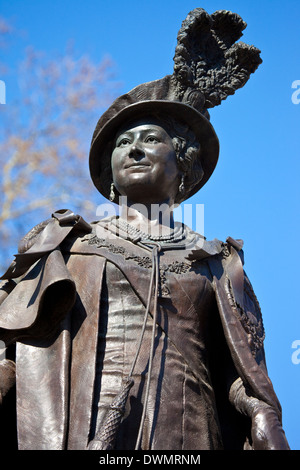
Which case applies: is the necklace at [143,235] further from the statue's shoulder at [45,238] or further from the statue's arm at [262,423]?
the statue's arm at [262,423]

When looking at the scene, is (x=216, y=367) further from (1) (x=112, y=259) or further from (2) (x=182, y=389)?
(1) (x=112, y=259)

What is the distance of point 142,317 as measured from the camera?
20.1ft

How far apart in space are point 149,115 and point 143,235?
1.04 meters

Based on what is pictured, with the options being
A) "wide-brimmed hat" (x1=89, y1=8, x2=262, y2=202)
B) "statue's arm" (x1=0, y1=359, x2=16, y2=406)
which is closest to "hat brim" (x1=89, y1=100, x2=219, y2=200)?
"wide-brimmed hat" (x1=89, y1=8, x2=262, y2=202)

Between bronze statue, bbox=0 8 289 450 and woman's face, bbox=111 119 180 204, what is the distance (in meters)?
0.01

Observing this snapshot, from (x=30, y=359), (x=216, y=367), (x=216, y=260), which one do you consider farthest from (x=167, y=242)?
(x=30, y=359)

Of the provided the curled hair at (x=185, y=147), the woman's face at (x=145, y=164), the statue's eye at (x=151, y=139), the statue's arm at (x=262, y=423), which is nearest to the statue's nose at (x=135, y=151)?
the woman's face at (x=145, y=164)

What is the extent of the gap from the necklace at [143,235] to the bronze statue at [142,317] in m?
0.01

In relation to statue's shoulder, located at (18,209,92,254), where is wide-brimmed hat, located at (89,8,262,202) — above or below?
above

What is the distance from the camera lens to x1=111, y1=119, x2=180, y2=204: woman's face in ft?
22.7

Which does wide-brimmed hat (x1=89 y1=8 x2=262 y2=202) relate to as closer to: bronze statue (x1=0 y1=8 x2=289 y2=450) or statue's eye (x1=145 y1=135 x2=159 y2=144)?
bronze statue (x1=0 y1=8 x2=289 y2=450)

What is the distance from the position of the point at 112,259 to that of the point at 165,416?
45.4 inches

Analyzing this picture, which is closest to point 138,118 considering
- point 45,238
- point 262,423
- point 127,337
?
point 45,238

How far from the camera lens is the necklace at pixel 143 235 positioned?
6.68 meters
